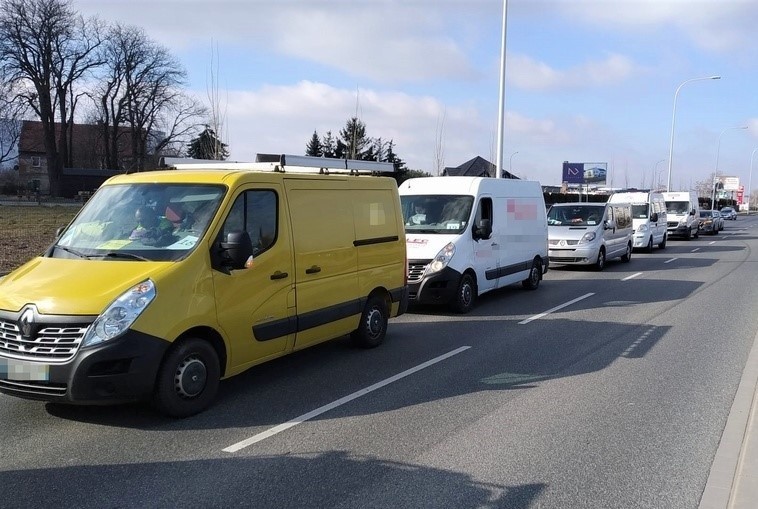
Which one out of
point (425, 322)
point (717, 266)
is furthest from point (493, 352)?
point (717, 266)

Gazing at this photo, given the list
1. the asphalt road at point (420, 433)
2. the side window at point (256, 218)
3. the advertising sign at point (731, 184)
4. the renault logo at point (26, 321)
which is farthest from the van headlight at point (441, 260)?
the advertising sign at point (731, 184)

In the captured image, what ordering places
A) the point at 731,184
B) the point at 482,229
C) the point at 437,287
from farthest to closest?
the point at 731,184, the point at 482,229, the point at 437,287

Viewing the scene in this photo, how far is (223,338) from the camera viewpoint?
5480 mm

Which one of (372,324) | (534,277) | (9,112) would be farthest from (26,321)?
(9,112)

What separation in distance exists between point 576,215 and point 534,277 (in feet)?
18.6

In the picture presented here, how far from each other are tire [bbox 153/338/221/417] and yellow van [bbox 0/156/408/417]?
0.4 inches

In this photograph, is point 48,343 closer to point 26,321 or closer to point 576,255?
point 26,321

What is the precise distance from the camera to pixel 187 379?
5.20m

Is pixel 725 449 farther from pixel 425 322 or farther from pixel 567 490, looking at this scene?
pixel 425 322

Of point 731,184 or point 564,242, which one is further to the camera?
point 731,184

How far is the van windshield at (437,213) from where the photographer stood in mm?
10797

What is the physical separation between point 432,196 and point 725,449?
7342 millimetres

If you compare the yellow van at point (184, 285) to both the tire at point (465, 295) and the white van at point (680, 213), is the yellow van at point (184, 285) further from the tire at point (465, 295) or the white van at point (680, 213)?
the white van at point (680, 213)

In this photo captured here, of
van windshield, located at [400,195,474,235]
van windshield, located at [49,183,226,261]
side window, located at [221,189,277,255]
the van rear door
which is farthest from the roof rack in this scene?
van windshield, located at [400,195,474,235]
